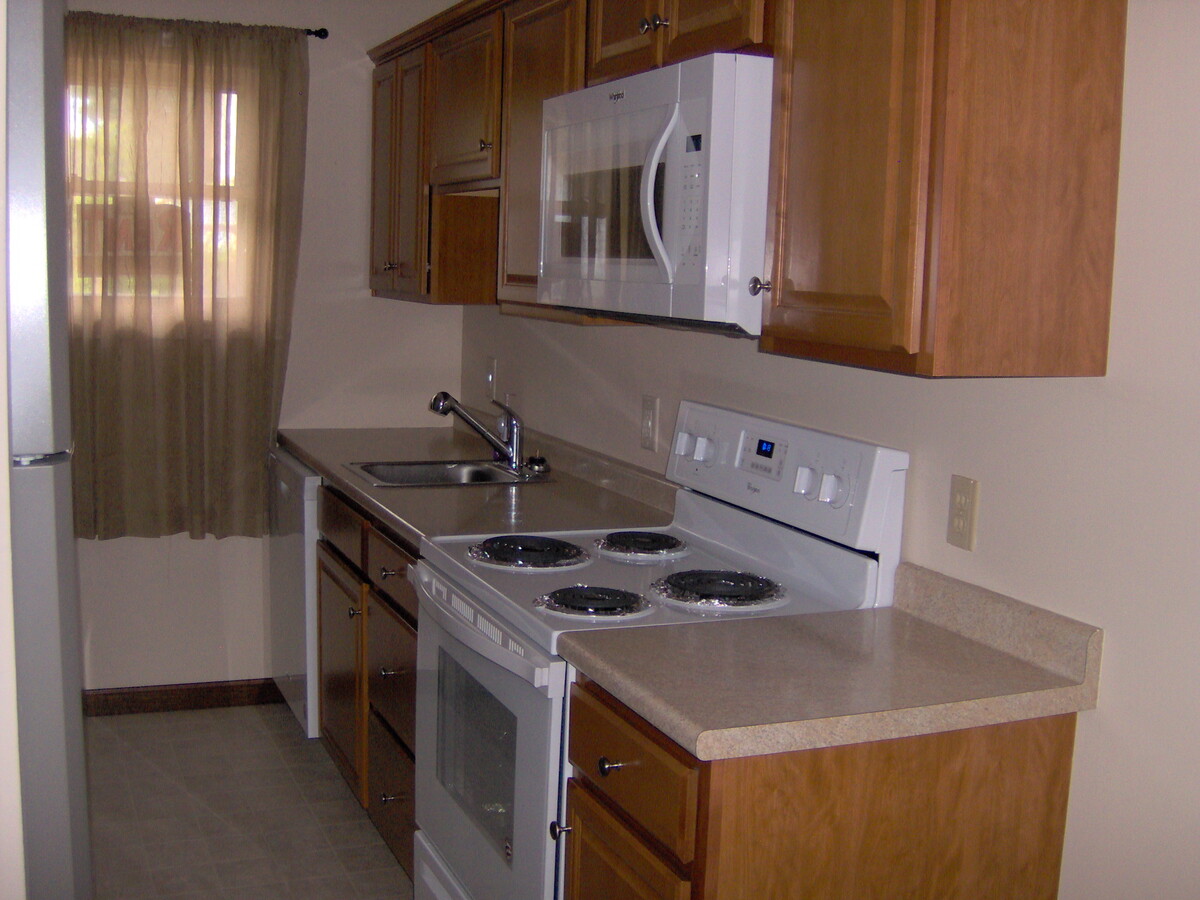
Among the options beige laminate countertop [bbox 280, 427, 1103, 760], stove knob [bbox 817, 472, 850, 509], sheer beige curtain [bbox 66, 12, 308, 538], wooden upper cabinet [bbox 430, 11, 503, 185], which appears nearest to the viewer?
beige laminate countertop [bbox 280, 427, 1103, 760]

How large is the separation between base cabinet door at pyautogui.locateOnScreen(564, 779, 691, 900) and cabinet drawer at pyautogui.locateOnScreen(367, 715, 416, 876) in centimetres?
90

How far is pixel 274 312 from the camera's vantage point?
3852 millimetres

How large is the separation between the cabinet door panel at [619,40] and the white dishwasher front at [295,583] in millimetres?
1557

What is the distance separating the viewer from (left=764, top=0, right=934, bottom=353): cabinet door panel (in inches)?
61.9

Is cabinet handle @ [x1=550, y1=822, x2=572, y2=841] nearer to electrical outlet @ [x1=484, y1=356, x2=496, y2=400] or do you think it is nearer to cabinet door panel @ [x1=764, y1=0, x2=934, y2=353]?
cabinet door panel @ [x1=764, y1=0, x2=934, y2=353]

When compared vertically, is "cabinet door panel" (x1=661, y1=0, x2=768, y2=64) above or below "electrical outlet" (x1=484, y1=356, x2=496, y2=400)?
above

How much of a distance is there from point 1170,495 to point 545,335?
87.8 inches

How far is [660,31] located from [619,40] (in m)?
0.18

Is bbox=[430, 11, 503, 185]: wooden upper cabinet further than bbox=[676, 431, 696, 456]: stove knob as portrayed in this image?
Yes

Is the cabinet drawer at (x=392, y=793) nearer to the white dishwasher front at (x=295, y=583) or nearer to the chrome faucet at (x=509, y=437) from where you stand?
the white dishwasher front at (x=295, y=583)

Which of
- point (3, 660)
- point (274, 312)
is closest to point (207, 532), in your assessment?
point (274, 312)

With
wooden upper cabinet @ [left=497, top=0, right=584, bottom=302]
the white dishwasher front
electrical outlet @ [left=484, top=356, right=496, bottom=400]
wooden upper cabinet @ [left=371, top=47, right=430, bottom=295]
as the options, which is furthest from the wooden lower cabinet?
electrical outlet @ [left=484, top=356, right=496, bottom=400]

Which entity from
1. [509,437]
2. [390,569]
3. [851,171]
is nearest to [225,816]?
[390,569]

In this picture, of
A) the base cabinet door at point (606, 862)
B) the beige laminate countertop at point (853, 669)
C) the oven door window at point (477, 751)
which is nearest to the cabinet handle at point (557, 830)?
the base cabinet door at point (606, 862)
